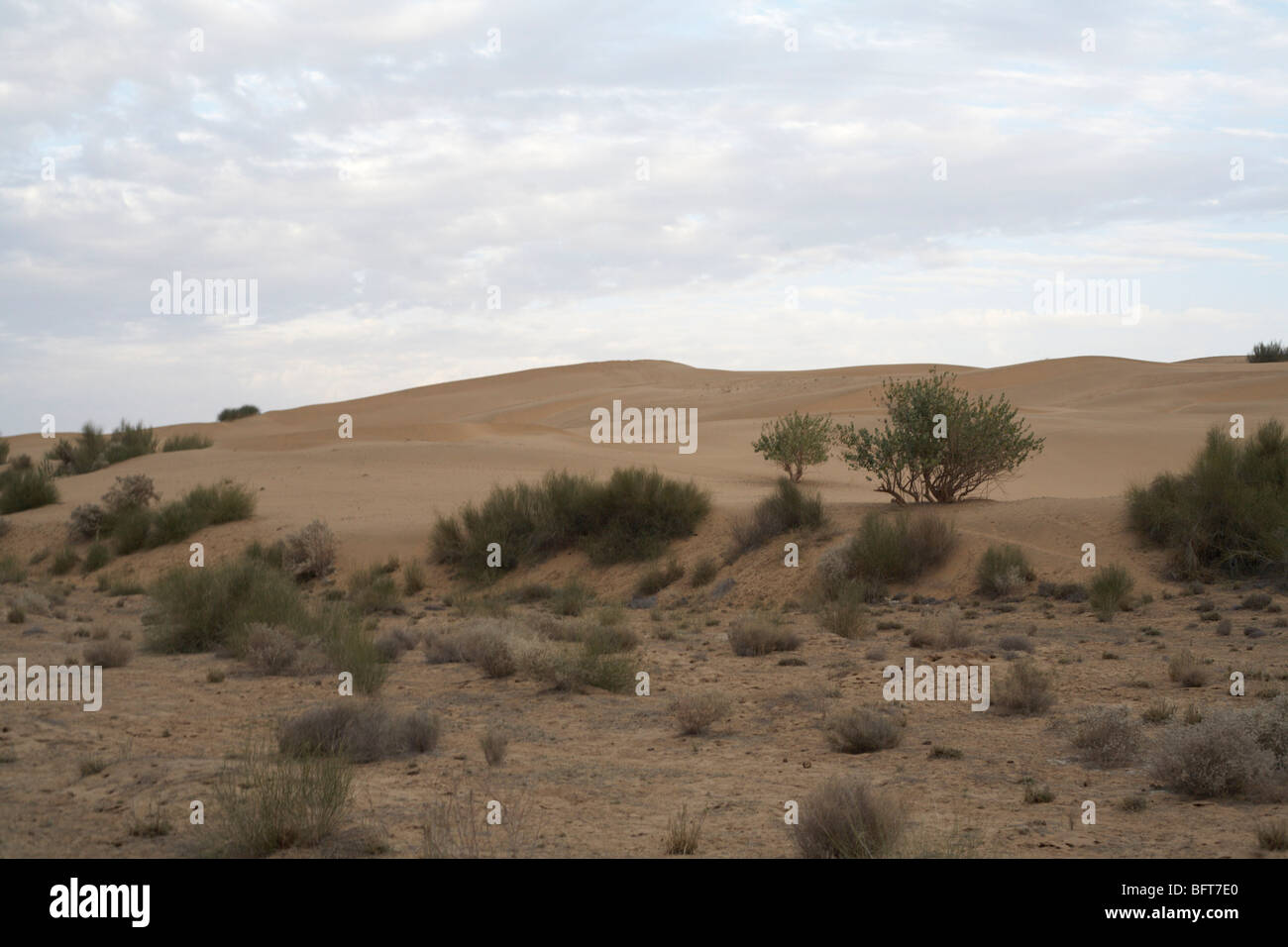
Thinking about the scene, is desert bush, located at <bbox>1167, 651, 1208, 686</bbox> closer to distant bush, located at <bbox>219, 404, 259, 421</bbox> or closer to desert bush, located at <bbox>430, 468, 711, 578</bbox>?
desert bush, located at <bbox>430, 468, 711, 578</bbox>

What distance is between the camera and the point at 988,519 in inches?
809

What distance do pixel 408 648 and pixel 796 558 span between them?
8.12 meters

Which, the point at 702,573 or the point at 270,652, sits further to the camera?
the point at 702,573

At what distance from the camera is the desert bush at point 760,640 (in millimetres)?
14609

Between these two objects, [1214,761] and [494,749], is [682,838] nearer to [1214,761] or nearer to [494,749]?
[494,749]

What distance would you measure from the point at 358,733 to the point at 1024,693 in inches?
254

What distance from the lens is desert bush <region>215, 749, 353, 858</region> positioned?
630cm

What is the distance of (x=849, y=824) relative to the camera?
624 centimetres

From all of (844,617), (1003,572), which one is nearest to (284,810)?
(844,617)

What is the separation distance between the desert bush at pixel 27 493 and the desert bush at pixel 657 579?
24.0 meters

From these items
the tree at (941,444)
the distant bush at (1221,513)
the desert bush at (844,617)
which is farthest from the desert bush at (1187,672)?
the tree at (941,444)

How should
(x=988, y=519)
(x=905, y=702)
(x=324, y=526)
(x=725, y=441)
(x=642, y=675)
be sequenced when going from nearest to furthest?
(x=905, y=702), (x=642, y=675), (x=988, y=519), (x=324, y=526), (x=725, y=441)

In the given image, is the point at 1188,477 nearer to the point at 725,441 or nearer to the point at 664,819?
the point at 664,819
